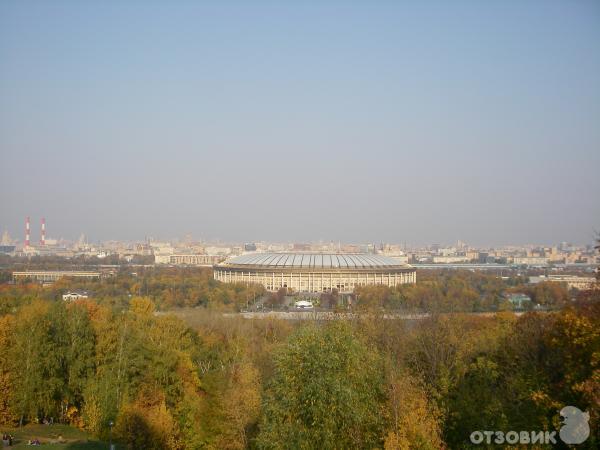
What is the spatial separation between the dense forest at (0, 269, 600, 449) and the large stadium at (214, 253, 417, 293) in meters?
30.8

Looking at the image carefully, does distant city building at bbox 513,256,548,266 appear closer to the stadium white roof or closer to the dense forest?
the stadium white roof

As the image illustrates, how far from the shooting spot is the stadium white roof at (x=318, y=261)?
58.3 meters

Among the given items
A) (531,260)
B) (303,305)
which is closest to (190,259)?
(531,260)

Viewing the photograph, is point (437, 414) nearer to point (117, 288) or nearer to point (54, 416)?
point (54, 416)

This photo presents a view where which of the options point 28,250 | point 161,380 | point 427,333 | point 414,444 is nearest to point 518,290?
point 427,333

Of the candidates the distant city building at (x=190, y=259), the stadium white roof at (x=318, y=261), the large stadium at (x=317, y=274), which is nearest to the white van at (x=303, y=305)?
the large stadium at (x=317, y=274)

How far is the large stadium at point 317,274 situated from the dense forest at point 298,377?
30769 mm

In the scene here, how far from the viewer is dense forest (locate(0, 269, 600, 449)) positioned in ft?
33.6

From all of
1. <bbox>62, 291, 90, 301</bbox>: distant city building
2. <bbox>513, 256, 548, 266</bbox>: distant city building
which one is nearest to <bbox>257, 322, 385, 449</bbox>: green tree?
<bbox>62, 291, 90, 301</bbox>: distant city building

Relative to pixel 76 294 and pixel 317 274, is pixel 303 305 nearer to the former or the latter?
pixel 76 294

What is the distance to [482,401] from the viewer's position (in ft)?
37.3

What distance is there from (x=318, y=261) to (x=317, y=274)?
3.68 metres

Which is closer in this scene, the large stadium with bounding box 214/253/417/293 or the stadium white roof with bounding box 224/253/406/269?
the large stadium with bounding box 214/253/417/293

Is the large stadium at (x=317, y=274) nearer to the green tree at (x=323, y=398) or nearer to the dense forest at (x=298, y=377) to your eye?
the dense forest at (x=298, y=377)
